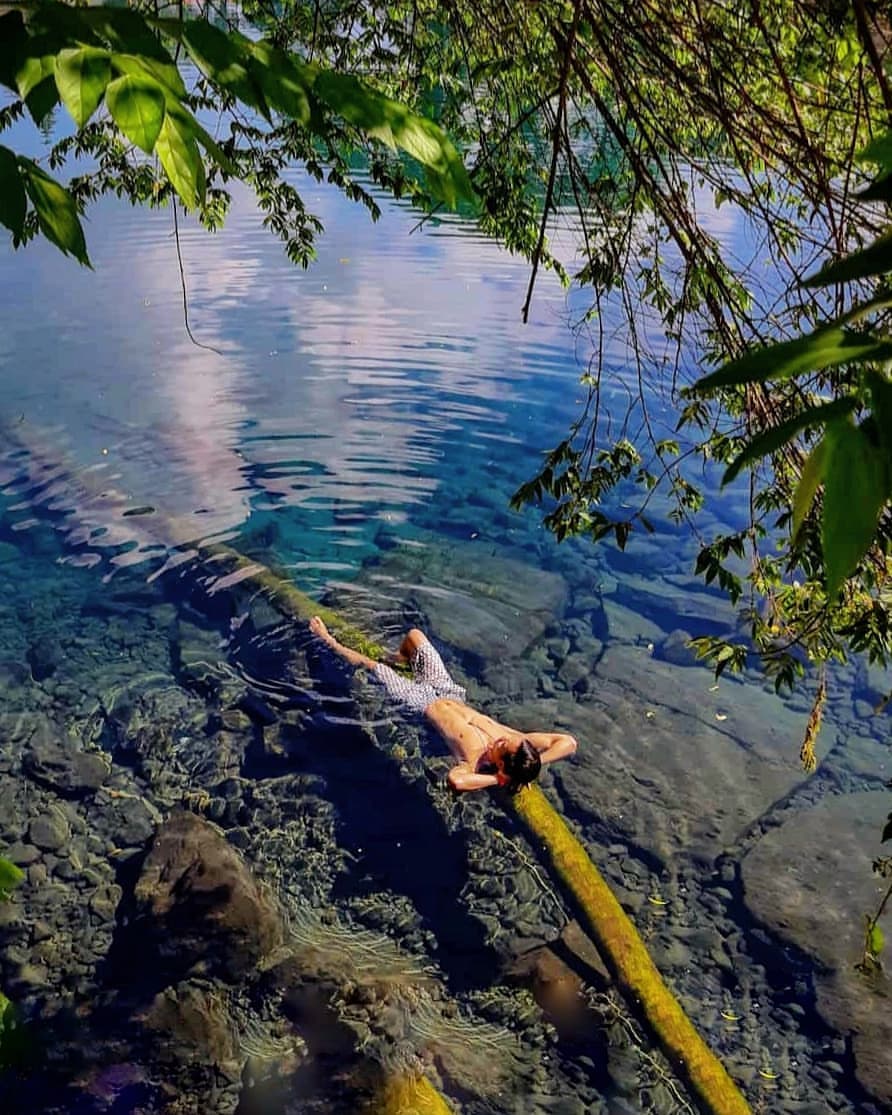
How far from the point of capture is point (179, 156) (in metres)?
1.39

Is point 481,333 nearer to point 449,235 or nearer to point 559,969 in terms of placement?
point 449,235

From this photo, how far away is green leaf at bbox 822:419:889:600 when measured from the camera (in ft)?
2.45

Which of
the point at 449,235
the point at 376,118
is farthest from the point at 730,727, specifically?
the point at 449,235

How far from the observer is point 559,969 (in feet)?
18.2

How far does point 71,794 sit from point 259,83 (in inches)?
242

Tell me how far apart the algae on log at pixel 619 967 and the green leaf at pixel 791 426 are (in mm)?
4852

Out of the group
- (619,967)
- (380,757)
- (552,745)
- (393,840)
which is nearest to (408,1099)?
(619,967)

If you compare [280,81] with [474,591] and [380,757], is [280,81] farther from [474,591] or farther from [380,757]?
[474,591]

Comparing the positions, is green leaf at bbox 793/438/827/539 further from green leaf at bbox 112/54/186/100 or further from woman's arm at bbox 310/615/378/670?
woman's arm at bbox 310/615/378/670

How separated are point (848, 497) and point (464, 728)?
21.2ft

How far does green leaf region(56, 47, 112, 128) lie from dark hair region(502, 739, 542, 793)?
560 centimetres

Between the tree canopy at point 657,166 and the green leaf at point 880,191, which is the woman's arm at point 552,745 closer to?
the tree canopy at point 657,166

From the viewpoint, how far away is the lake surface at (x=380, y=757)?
202 inches

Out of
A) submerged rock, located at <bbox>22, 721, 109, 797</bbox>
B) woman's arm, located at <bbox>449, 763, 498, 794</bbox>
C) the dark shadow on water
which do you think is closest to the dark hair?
woman's arm, located at <bbox>449, 763, 498, 794</bbox>
